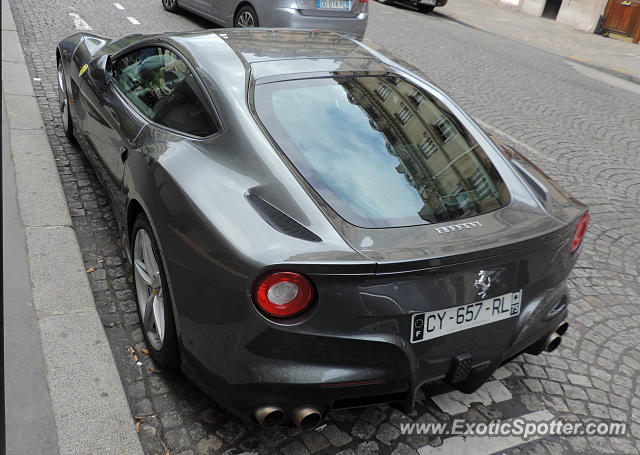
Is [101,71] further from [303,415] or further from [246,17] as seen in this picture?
[246,17]

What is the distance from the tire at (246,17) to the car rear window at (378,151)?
685 cm

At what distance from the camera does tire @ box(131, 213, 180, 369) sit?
271 centimetres

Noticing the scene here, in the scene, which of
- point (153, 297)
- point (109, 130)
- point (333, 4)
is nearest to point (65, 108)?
point (109, 130)

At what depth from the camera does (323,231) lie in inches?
91.1

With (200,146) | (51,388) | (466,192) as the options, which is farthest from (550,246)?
(51,388)

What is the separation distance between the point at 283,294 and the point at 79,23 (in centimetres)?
910

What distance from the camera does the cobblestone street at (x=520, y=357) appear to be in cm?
270

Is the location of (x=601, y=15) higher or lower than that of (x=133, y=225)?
higher

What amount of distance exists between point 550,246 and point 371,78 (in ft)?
4.09

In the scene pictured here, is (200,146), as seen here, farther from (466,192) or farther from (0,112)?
(0,112)

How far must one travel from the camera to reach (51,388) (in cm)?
274

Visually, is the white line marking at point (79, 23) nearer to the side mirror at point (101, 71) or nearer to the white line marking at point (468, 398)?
the side mirror at point (101, 71)

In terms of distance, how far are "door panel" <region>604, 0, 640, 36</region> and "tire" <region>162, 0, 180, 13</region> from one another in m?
12.7

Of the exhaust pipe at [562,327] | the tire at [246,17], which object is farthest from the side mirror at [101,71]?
the tire at [246,17]
